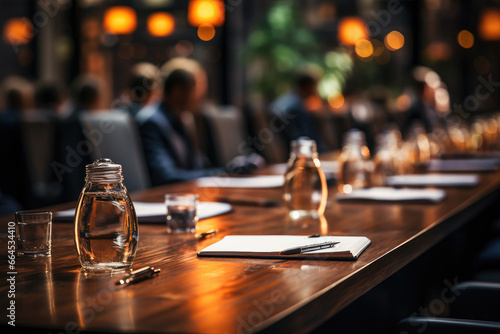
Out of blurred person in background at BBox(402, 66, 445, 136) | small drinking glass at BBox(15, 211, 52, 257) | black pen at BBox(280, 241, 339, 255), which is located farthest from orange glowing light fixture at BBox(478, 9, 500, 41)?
small drinking glass at BBox(15, 211, 52, 257)

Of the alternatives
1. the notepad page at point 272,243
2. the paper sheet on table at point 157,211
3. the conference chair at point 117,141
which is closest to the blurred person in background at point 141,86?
the conference chair at point 117,141

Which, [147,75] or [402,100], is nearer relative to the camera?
[147,75]

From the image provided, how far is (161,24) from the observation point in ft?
29.7

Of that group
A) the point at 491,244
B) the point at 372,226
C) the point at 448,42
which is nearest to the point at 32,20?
the point at 491,244

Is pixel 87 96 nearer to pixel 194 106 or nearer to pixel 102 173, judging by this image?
pixel 194 106

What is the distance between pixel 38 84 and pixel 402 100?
239 inches

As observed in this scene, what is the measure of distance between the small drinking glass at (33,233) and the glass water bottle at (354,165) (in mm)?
1210

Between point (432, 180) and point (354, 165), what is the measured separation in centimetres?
39

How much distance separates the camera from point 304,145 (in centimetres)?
162

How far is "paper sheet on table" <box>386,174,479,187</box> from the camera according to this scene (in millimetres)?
2326

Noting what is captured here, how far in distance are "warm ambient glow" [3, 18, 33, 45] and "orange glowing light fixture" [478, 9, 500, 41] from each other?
7.50 metres

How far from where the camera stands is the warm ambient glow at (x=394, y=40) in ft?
35.3

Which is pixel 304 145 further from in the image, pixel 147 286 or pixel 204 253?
pixel 147 286

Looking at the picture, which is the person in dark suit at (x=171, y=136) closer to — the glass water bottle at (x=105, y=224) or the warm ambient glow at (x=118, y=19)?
the glass water bottle at (x=105, y=224)
